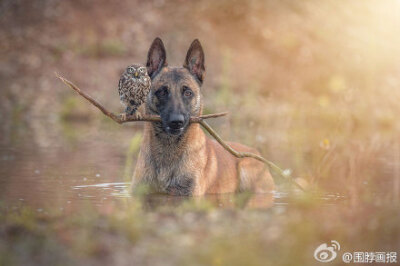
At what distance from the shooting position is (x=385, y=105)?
20.0 meters

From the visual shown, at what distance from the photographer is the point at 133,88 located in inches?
288

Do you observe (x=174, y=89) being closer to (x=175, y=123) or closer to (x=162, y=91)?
(x=162, y=91)

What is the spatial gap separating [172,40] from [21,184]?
14.3 metres

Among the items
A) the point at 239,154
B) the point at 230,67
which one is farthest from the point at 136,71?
the point at 230,67

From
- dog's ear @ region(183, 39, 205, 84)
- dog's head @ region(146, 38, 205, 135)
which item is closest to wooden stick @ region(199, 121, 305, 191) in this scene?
dog's head @ region(146, 38, 205, 135)

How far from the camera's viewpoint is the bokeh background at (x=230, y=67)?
15.2 m

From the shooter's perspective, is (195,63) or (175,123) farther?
(195,63)

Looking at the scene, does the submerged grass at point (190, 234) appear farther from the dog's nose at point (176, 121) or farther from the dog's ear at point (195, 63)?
the dog's ear at point (195, 63)

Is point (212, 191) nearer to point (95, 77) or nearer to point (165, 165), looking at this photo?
point (165, 165)

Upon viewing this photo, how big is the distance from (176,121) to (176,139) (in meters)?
0.66

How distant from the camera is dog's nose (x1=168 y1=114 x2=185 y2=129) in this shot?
7465 mm

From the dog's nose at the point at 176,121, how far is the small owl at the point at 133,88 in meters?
0.37

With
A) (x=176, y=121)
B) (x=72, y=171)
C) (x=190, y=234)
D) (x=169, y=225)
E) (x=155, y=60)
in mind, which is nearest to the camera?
(x=190, y=234)

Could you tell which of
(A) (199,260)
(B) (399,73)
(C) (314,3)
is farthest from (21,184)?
(C) (314,3)
